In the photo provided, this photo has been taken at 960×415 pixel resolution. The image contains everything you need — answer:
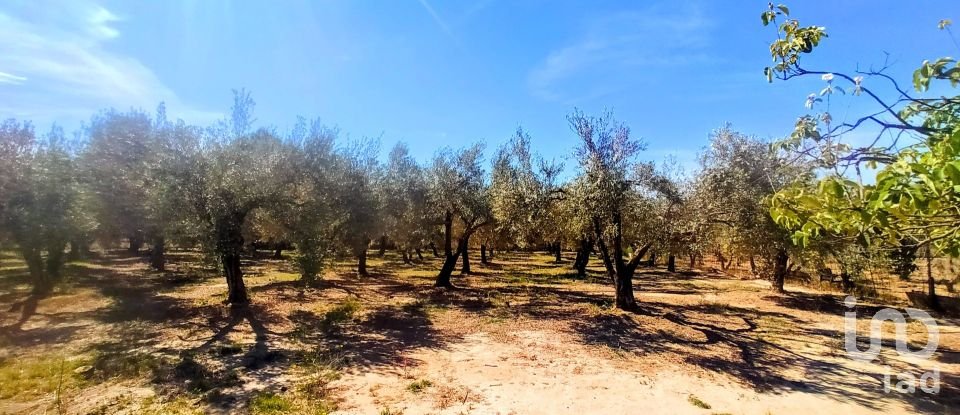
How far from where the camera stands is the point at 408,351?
1261 cm

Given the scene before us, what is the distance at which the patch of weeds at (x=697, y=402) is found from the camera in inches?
349

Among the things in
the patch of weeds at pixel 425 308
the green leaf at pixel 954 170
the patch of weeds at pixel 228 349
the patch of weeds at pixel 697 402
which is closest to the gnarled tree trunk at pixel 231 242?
the patch of weeds at pixel 228 349

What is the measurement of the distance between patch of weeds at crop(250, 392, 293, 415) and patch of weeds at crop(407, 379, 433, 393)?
2.53m

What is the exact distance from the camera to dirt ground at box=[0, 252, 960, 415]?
29.2ft

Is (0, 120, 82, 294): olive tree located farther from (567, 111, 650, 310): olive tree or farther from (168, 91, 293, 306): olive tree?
(567, 111, 650, 310): olive tree

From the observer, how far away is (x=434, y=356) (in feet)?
39.8

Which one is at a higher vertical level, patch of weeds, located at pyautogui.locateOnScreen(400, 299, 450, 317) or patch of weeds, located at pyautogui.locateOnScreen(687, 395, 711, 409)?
patch of weeds, located at pyautogui.locateOnScreen(687, 395, 711, 409)

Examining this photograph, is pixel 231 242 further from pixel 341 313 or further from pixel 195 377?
pixel 195 377

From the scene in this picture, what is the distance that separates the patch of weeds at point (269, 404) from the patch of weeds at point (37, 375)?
4.48 metres

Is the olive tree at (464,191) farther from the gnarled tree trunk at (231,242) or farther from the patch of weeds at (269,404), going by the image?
the patch of weeds at (269,404)

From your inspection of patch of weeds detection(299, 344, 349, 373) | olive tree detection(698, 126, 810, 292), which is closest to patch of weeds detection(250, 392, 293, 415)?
patch of weeds detection(299, 344, 349, 373)

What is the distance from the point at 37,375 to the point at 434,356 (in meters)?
9.48

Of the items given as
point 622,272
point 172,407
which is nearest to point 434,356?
point 172,407

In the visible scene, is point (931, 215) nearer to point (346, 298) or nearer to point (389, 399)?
point (389, 399)
